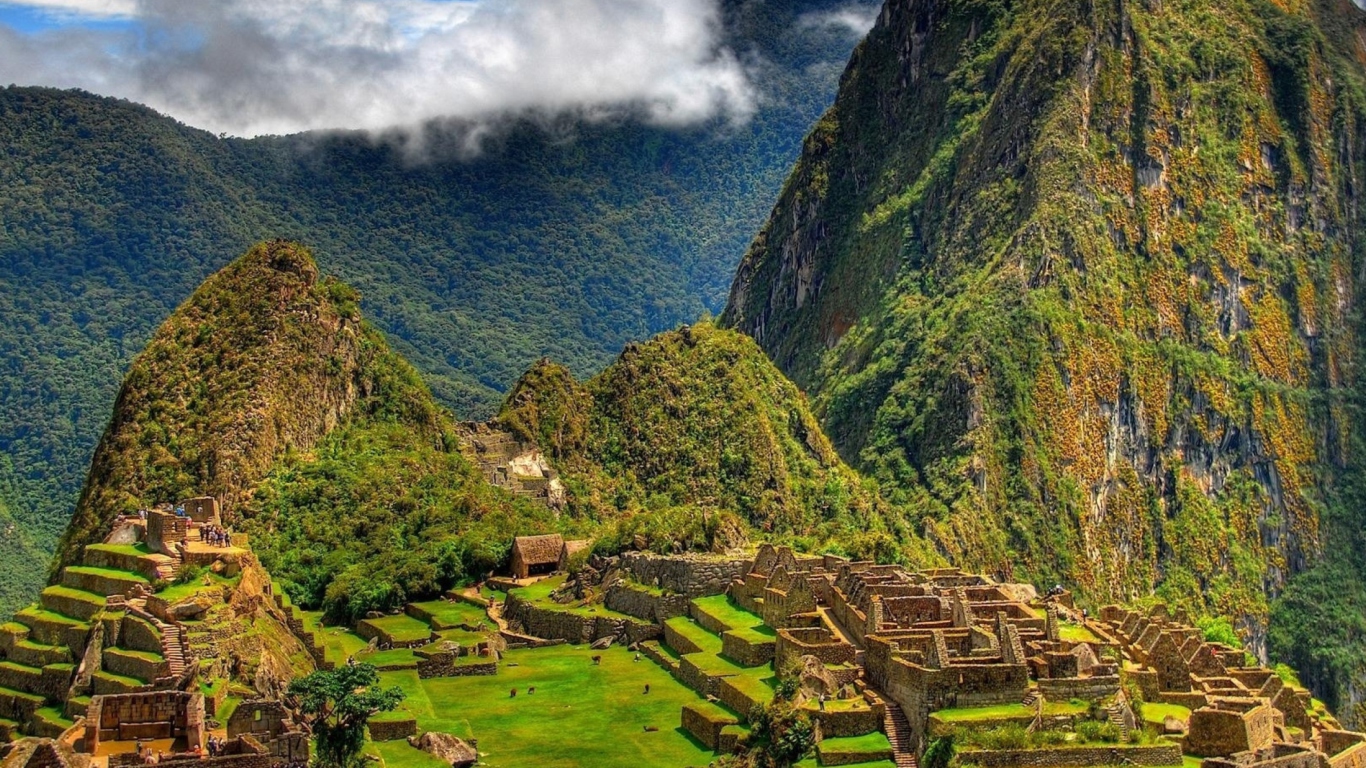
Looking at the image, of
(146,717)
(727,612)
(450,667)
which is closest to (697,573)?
(727,612)

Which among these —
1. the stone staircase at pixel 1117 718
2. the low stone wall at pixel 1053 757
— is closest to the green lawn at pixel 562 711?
the low stone wall at pixel 1053 757

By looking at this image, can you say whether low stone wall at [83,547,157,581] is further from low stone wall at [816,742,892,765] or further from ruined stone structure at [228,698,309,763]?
low stone wall at [816,742,892,765]

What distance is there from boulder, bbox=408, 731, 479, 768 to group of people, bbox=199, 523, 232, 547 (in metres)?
13.2

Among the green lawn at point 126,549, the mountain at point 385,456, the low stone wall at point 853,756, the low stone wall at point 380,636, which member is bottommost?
the low stone wall at point 853,756

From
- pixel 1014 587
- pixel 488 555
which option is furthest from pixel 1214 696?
pixel 488 555

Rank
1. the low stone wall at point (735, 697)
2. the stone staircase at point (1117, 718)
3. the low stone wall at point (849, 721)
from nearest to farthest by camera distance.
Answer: the stone staircase at point (1117, 718)
the low stone wall at point (849, 721)
the low stone wall at point (735, 697)

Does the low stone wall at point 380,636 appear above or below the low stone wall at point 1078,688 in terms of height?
above

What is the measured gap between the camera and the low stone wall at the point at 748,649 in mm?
69113

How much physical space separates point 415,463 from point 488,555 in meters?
14.9

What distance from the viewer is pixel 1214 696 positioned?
62750 millimetres

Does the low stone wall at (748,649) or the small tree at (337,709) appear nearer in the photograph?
the small tree at (337,709)

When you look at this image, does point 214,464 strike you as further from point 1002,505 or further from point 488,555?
point 1002,505

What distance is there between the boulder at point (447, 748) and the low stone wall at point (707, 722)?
676cm

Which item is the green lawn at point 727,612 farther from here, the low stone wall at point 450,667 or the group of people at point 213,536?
the group of people at point 213,536
